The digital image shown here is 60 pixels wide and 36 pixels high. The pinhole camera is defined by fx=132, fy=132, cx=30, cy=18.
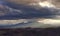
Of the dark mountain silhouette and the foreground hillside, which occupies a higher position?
the dark mountain silhouette

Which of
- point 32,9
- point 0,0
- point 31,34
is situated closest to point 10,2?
point 0,0

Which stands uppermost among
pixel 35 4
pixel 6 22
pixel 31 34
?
pixel 35 4

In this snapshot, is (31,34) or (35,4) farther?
(35,4)

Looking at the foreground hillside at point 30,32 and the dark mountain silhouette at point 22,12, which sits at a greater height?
the dark mountain silhouette at point 22,12

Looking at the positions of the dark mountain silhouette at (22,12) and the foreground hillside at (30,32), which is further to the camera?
the dark mountain silhouette at (22,12)

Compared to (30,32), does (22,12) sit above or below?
above

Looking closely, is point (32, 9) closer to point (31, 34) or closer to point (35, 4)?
point (35, 4)

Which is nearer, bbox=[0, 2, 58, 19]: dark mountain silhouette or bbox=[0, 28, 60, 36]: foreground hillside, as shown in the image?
bbox=[0, 28, 60, 36]: foreground hillside

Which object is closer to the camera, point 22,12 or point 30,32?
point 30,32
